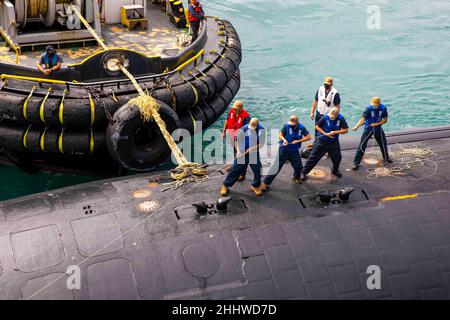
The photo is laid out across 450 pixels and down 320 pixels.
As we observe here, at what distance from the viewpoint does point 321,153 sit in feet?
37.8

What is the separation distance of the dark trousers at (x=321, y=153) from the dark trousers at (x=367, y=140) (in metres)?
0.68

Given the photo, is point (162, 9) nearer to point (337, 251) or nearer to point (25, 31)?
point (25, 31)

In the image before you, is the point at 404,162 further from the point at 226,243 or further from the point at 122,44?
the point at 122,44

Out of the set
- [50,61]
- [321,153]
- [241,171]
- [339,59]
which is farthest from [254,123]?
[339,59]

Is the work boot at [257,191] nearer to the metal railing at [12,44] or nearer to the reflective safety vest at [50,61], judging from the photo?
the reflective safety vest at [50,61]

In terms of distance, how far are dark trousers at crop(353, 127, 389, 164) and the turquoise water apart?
22.7ft

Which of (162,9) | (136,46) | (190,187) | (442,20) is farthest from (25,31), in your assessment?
(442,20)

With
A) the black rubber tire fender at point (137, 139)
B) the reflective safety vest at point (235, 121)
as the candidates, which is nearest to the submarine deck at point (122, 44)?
the black rubber tire fender at point (137, 139)

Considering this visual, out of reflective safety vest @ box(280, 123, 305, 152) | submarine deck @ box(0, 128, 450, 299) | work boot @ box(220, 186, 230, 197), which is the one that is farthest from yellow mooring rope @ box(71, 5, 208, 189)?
reflective safety vest @ box(280, 123, 305, 152)

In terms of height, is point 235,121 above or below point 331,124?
below

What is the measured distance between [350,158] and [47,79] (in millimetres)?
7393

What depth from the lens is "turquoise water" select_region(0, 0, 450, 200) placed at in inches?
821

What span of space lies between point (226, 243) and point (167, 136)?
13.8ft

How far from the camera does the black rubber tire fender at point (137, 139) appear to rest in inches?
529
